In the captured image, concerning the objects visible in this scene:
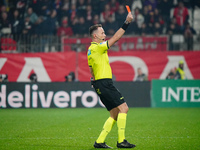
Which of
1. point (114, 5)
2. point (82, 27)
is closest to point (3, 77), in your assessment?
point (82, 27)

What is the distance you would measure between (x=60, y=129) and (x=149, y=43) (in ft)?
30.9

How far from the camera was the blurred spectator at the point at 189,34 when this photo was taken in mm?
18172

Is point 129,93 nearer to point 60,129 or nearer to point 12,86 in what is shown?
point 12,86

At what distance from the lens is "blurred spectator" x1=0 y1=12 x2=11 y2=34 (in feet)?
65.4

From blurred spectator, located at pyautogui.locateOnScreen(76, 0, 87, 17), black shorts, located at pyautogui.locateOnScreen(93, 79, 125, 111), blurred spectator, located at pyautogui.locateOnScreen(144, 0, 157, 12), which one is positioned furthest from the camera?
blurred spectator, located at pyautogui.locateOnScreen(76, 0, 87, 17)

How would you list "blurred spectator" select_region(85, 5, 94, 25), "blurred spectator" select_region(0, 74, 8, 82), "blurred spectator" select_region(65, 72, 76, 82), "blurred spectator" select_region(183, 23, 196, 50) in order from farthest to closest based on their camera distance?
"blurred spectator" select_region(85, 5, 94, 25)
"blurred spectator" select_region(183, 23, 196, 50)
"blurred spectator" select_region(65, 72, 76, 82)
"blurred spectator" select_region(0, 74, 8, 82)

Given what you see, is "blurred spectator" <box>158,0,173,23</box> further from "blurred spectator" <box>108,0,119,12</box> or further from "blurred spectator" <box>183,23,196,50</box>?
"blurred spectator" <box>108,0,119,12</box>

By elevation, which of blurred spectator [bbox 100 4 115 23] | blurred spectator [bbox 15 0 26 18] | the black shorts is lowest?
the black shorts

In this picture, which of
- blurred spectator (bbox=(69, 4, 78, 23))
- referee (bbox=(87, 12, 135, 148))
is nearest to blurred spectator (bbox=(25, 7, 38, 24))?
blurred spectator (bbox=(69, 4, 78, 23))

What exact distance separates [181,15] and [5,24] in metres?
9.16

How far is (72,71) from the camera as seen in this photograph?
17844 mm

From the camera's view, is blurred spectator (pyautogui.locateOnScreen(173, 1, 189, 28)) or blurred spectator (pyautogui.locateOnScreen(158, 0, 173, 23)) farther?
blurred spectator (pyautogui.locateOnScreen(158, 0, 173, 23))

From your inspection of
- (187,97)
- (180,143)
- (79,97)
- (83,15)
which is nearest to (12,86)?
(79,97)

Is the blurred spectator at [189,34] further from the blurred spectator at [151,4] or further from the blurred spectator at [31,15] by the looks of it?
the blurred spectator at [31,15]
